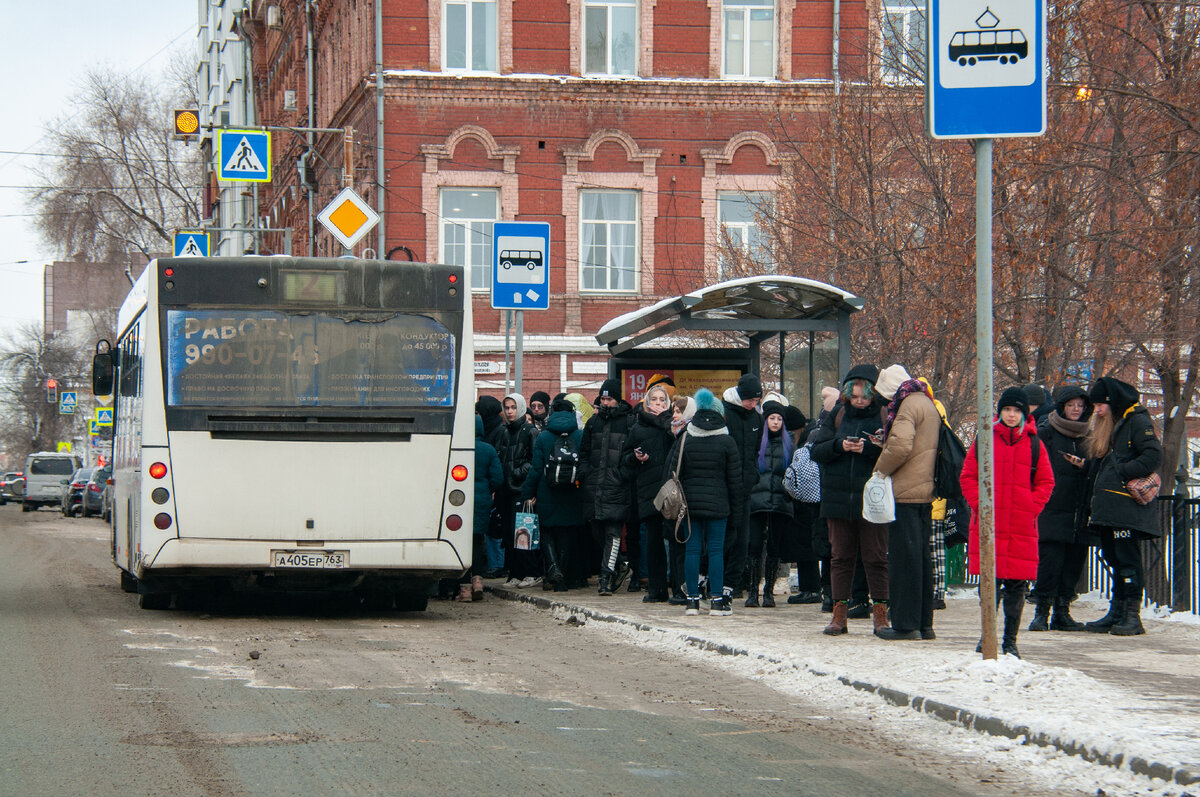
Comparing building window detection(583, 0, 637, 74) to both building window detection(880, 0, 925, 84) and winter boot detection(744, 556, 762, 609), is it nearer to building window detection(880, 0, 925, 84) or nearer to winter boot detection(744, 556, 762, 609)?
building window detection(880, 0, 925, 84)

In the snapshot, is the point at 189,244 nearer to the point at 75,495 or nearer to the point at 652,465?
the point at 652,465

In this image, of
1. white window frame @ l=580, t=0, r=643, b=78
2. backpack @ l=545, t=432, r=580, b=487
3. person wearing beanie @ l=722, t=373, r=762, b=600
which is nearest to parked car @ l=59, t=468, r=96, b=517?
white window frame @ l=580, t=0, r=643, b=78

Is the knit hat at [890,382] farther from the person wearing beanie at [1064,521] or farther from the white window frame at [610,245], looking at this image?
the white window frame at [610,245]

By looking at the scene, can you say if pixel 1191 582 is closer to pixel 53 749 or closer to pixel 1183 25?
pixel 1183 25

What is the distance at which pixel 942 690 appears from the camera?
8.68 meters

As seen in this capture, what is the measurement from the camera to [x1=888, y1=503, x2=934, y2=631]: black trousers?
10977mm

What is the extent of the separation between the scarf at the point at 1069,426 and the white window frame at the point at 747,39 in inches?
930

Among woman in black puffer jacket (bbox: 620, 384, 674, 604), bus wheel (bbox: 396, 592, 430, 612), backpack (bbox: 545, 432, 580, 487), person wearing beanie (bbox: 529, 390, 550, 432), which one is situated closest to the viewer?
woman in black puffer jacket (bbox: 620, 384, 674, 604)

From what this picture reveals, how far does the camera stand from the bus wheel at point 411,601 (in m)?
14.5

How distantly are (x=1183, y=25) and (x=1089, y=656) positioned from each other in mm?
7119

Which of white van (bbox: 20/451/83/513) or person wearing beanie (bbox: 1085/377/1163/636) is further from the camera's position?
white van (bbox: 20/451/83/513)

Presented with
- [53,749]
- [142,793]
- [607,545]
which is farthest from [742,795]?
[607,545]

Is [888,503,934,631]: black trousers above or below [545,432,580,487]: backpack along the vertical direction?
below

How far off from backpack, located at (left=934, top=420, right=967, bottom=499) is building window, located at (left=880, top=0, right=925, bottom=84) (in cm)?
783
